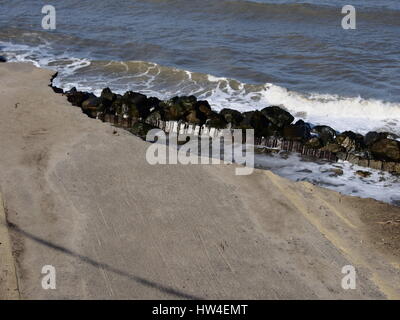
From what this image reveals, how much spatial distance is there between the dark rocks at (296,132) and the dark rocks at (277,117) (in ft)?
1.02

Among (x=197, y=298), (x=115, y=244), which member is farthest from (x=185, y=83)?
(x=197, y=298)

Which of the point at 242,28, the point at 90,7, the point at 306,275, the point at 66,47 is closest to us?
the point at 306,275

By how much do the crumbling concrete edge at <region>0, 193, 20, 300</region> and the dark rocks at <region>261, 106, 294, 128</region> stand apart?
31.1 feet

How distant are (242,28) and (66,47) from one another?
9.65 m

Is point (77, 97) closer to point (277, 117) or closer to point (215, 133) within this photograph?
point (215, 133)

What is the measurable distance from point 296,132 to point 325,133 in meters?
0.93

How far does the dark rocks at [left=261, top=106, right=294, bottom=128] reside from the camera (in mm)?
18438

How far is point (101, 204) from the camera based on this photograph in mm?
13125

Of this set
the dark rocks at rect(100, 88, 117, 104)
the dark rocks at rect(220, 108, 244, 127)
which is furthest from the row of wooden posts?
the dark rocks at rect(100, 88, 117, 104)

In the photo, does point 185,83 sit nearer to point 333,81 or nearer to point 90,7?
point 333,81

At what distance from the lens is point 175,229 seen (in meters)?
12.3

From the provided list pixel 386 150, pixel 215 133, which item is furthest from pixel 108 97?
pixel 386 150

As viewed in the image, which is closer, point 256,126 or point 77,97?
point 256,126

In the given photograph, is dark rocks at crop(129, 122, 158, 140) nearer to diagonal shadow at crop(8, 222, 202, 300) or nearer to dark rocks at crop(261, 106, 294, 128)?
dark rocks at crop(261, 106, 294, 128)
